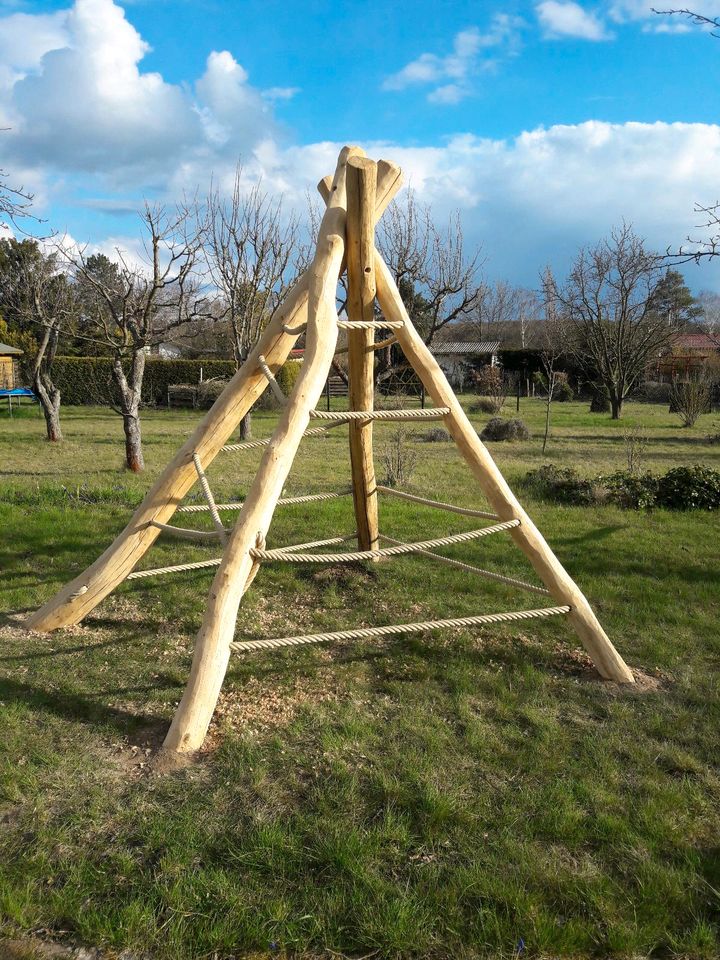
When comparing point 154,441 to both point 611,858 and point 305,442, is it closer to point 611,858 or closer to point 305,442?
point 305,442

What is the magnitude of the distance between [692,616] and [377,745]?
8.70 ft

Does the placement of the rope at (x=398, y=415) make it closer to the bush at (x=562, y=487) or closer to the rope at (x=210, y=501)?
the rope at (x=210, y=501)

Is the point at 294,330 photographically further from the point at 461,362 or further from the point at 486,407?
the point at 461,362

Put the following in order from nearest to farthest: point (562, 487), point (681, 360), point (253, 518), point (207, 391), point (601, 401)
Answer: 1. point (253, 518)
2. point (562, 487)
3. point (207, 391)
4. point (601, 401)
5. point (681, 360)

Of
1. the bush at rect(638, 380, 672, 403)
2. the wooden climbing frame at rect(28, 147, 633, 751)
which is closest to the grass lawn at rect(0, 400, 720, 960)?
the wooden climbing frame at rect(28, 147, 633, 751)

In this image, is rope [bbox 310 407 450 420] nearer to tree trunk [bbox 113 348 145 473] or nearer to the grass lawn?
the grass lawn

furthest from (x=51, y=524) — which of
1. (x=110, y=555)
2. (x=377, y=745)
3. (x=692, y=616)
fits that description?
(x=692, y=616)

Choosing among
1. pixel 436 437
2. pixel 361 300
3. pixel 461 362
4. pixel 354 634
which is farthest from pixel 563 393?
pixel 354 634

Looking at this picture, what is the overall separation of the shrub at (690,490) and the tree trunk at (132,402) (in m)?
7.56

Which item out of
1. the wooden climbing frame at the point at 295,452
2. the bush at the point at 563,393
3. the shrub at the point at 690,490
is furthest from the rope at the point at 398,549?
the bush at the point at 563,393

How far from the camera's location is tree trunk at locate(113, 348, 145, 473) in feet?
34.7

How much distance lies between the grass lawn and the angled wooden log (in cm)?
22

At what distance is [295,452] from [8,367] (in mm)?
25214

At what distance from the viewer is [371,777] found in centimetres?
277
